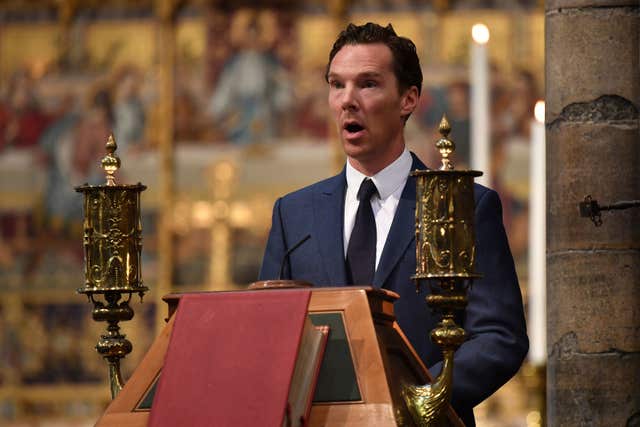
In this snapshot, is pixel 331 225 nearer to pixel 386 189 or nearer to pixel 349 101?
pixel 386 189

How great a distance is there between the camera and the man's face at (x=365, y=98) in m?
4.32

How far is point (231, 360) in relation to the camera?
3.73 metres

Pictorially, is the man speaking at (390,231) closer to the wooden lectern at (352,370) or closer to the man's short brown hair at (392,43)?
the man's short brown hair at (392,43)

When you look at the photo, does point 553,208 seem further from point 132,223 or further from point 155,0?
point 155,0

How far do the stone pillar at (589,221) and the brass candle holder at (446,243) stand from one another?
1.44 meters

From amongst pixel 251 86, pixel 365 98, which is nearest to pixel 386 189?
pixel 365 98

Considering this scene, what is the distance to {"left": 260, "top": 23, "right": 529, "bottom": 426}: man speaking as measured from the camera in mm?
4215

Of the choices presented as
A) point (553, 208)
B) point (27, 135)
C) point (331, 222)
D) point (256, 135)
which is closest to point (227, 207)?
point (256, 135)

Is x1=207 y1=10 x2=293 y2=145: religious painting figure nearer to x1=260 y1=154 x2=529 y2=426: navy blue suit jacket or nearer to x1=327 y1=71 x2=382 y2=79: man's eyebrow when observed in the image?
x1=260 y1=154 x2=529 y2=426: navy blue suit jacket

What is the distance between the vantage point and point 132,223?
171 inches

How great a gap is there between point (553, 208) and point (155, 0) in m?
8.74

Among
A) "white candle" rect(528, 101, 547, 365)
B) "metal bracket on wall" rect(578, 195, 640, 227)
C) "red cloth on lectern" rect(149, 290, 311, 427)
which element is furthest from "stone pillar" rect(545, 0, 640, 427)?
"white candle" rect(528, 101, 547, 365)

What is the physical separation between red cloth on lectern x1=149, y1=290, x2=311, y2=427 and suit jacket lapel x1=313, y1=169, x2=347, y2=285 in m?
0.64

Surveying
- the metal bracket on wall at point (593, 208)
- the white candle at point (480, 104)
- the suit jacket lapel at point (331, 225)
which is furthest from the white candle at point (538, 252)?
the suit jacket lapel at point (331, 225)
